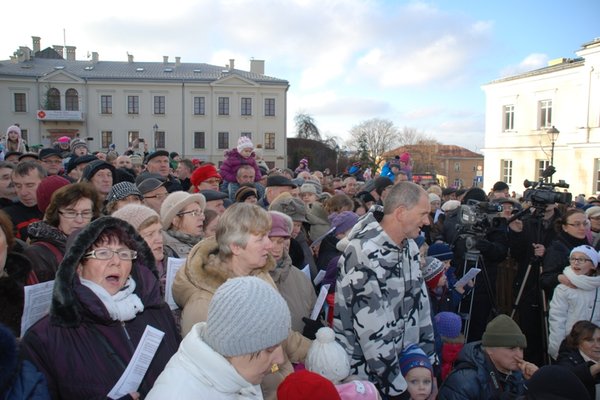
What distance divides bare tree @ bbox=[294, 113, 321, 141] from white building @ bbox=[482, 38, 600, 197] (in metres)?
20.7

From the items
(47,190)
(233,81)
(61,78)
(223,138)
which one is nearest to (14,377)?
(47,190)

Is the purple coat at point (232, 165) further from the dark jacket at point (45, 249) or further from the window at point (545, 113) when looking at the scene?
the window at point (545, 113)

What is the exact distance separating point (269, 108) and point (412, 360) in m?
46.8

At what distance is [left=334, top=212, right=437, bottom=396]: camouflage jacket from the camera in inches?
127

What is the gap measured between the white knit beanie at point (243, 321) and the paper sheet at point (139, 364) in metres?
0.46

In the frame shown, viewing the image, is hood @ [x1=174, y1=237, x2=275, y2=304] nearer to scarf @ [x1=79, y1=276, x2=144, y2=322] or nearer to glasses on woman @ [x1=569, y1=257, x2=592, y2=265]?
scarf @ [x1=79, y1=276, x2=144, y2=322]

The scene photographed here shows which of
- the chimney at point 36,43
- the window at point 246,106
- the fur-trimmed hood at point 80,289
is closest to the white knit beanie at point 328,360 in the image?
the fur-trimmed hood at point 80,289

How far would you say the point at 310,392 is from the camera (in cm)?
214

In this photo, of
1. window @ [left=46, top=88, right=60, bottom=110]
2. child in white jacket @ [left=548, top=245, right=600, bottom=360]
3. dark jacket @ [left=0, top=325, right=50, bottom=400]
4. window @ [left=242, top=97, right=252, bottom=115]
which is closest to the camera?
dark jacket @ [left=0, top=325, right=50, bottom=400]

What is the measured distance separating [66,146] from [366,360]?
42.6 feet

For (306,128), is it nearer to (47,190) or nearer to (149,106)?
(149,106)

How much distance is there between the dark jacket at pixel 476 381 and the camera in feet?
11.1

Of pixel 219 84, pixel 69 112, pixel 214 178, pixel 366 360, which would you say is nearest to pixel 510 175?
pixel 219 84

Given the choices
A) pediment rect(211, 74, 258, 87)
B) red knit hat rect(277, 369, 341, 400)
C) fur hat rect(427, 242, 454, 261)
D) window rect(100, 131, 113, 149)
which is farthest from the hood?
window rect(100, 131, 113, 149)
